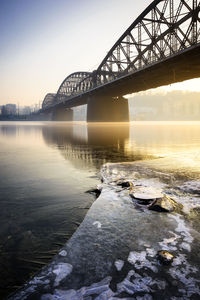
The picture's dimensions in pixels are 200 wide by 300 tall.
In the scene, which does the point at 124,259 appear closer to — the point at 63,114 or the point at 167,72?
the point at 167,72

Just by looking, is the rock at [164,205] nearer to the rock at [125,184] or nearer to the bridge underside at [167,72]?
the rock at [125,184]

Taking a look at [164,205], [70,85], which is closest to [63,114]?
[70,85]

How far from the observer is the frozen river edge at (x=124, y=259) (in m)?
2.02

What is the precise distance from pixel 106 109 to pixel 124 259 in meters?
55.9

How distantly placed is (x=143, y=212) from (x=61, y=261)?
187cm

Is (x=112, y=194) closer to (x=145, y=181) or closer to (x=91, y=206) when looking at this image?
(x=91, y=206)

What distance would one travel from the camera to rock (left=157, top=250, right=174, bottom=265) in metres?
2.45

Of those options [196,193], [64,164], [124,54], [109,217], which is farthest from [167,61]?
[109,217]

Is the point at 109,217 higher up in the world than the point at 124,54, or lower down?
lower down

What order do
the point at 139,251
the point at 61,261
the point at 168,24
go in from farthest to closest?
the point at 168,24 → the point at 139,251 → the point at 61,261

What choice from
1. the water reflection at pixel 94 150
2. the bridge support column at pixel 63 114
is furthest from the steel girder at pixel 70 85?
the water reflection at pixel 94 150

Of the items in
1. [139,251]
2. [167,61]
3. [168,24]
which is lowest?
[139,251]

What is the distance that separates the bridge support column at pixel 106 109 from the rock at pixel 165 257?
2175 inches

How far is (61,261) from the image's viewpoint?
8.16 feet
